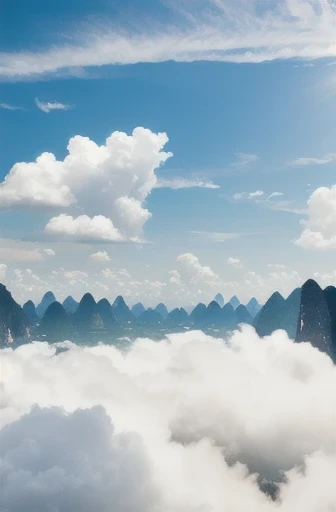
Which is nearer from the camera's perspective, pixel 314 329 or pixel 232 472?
pixel 314 329

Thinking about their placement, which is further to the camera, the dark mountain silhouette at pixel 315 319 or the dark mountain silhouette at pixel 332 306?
the dark mountain silhouette at pixel 332 306

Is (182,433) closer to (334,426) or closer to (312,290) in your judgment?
(334,426)

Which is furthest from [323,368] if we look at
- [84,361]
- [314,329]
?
[84,361]

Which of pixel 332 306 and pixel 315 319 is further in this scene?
pixel 332 306

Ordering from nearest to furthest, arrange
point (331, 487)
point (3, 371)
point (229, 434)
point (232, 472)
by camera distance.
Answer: point (331, 487)
point (232, 472)
point (3, 371)
point (229, 434)

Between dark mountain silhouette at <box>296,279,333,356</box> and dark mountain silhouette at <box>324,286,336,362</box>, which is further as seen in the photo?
dark mountain silhouette at <box>324,286,336,362</box>

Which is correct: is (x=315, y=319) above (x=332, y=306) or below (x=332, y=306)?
below

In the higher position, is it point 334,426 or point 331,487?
point 334,426

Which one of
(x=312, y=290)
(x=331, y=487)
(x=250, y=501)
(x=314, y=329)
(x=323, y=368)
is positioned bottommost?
(x=250, y=501)
